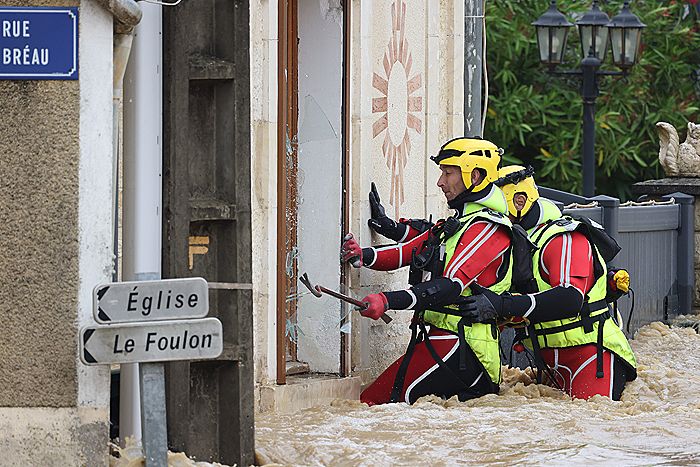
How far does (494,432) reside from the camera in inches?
309

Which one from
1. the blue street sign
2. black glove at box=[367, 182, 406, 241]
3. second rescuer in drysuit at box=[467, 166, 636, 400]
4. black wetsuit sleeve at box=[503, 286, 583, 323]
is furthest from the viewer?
black glove at box=[367, 182, 406, 241]

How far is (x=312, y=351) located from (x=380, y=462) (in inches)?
111

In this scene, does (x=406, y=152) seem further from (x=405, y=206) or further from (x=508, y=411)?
(x=508, y=411)

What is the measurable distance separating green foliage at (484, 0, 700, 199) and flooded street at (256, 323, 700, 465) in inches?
698

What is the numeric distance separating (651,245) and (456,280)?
6039 mm

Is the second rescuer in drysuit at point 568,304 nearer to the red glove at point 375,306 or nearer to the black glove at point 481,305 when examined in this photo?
the black glove at point 481,305

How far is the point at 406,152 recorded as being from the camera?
35.6 feet

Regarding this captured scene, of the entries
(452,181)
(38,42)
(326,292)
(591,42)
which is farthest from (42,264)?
(591,42)

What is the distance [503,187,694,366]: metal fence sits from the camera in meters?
14.1

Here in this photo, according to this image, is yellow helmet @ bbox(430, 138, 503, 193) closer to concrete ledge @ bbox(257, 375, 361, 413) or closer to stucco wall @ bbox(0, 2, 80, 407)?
concrete ledge @ bbox(257, 375, 361, 413)

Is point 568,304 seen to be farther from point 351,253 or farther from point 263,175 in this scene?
point 263,175

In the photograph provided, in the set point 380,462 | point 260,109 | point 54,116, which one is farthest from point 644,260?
point 54,116

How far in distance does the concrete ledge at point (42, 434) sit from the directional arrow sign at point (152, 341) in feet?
0.91

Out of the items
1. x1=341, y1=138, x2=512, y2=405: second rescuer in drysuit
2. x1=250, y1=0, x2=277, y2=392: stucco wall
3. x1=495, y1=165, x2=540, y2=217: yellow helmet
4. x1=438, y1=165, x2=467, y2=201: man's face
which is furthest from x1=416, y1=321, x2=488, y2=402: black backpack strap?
x1=250, y1=0, x2=277, y2=392: stucco wall
